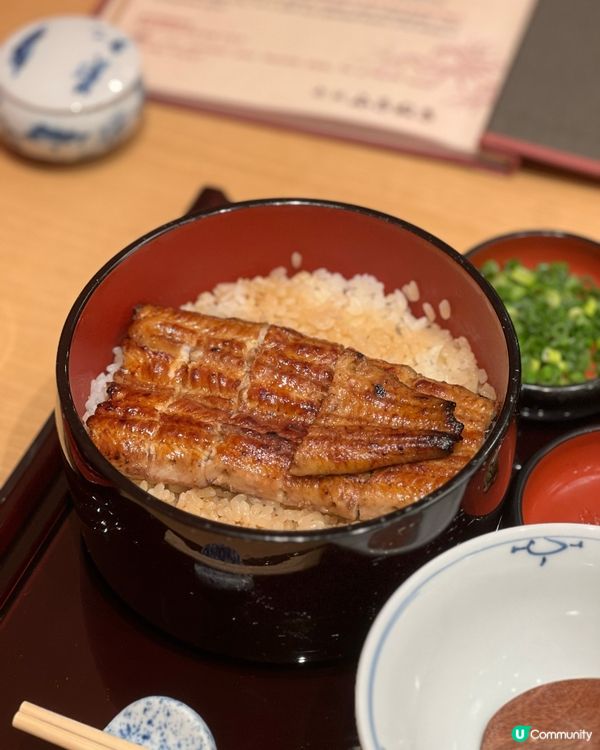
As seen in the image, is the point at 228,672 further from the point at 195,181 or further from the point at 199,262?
the point at 195,181

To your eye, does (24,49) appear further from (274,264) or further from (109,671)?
(109,671)

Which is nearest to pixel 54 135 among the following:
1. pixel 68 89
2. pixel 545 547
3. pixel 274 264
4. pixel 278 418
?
pixel 68 89

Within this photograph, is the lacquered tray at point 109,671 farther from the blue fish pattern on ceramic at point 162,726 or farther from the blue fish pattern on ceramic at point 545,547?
the blue fish pattern on ceramic at point 545,547

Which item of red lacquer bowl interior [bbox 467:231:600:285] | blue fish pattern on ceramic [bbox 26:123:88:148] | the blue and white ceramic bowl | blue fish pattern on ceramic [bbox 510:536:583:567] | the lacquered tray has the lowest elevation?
the lacquered tray

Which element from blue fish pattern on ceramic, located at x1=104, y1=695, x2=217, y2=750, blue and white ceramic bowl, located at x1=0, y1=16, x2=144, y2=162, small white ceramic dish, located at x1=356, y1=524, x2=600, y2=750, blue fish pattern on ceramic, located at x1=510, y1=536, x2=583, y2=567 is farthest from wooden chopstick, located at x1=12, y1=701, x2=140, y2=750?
blue and white ceramic bowl, located at x1=0, y1=16, x2=144, y2=162

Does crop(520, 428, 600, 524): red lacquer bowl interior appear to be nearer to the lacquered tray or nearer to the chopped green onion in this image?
the chopped green onion
